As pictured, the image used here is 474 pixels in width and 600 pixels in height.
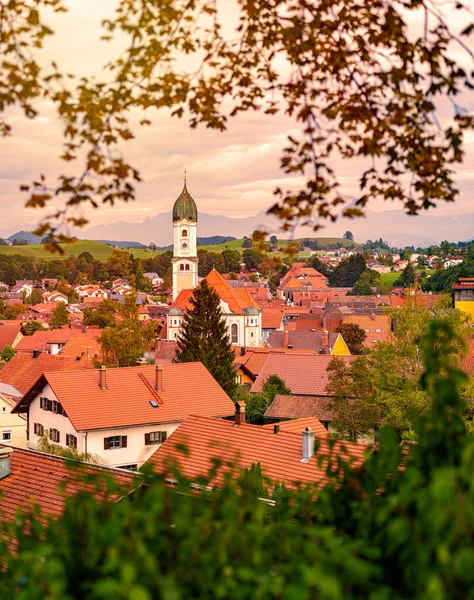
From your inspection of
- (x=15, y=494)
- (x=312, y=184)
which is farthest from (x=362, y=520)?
(x=15, y=494)

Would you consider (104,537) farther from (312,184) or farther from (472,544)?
(312,184)

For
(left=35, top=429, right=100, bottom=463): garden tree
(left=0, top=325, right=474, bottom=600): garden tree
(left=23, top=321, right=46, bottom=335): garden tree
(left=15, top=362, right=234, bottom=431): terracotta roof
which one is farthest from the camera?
(left=23, top=321, right=46, bottom=335): garden tree

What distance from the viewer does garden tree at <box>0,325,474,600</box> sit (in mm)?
3000

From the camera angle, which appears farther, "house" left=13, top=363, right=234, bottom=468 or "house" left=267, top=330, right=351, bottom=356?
"house" left=267, top=330, right=351, bottom=356

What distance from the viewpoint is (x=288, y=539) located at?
3727mm

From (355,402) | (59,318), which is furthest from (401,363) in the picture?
(59,318)

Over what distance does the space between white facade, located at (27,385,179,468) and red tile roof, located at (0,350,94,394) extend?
1166 cm

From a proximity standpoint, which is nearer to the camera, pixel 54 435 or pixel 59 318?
pixel 54 435

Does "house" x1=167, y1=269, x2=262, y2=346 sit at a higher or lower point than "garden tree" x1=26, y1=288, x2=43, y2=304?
lower

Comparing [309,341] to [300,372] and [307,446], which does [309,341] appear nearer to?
[300,372]

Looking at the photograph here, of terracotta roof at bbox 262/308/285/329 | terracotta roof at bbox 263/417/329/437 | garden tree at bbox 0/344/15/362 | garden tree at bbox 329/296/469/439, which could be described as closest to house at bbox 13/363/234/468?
garden tree at bbox 329/296/469/439

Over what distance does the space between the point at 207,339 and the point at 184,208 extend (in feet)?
176

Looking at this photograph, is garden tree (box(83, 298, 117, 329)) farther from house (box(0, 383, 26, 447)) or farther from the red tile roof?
house (box(0, 383, 26, 447))

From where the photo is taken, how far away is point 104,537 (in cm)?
351
